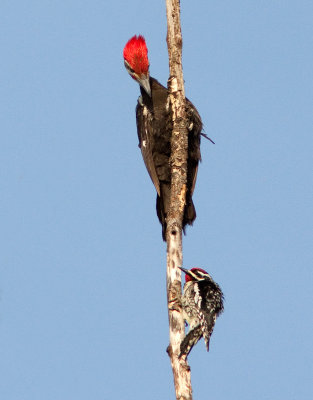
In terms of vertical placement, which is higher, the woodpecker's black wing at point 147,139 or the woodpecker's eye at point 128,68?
the woodpecker's eye at point 128,68

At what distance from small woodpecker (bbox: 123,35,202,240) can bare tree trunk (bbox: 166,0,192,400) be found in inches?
15.7

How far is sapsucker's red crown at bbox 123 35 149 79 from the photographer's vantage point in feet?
29.2

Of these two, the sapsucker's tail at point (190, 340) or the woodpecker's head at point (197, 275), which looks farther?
the woodpecker's head at point (197, 275)

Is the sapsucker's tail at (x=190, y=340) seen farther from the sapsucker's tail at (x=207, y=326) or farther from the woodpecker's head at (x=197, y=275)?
the woodpecker's head at (x=197, y=275)

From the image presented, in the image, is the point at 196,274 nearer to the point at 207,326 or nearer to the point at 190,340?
the point at 207,326

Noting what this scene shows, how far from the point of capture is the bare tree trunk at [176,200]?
6.21 meters

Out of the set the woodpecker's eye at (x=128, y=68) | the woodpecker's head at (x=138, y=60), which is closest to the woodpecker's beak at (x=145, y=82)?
the woodpecker's head at (x=138, y=60)

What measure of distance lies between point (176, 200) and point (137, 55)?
2263 millimetres

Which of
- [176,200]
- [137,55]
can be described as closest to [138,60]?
[137,55]

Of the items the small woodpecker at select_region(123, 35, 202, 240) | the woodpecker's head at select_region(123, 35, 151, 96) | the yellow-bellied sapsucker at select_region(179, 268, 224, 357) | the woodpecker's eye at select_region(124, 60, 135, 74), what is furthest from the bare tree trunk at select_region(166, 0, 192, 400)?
the woodpecker's eye at select_region(124, 60, 135, 74)

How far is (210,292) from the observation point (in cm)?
789

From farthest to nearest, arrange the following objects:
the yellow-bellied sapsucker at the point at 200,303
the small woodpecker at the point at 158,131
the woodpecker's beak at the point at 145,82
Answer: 1. the woodpecker's beak at the point at 145,82
2. the small woodpecker at the point at 158,131
3. the yellow-bellied sapsucker at the point at 200,303

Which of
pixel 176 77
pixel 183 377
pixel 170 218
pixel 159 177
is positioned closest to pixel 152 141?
pixel 159 177

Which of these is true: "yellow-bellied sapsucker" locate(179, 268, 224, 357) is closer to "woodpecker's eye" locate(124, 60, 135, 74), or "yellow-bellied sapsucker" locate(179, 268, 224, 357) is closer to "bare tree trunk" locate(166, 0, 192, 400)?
"bare tree trunk" locate(166, 0, 192, 400)
